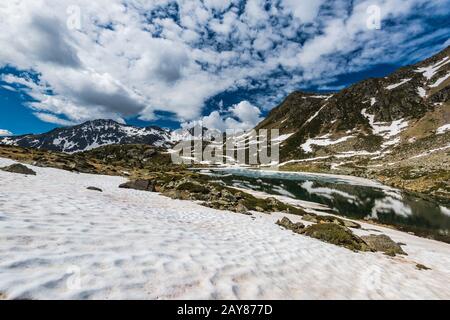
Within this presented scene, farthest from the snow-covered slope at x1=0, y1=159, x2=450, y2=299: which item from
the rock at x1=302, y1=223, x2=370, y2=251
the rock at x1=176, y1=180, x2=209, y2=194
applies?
the rock at x1=176, y1=180, x2=209, y2=194

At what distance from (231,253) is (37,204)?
29.3ft

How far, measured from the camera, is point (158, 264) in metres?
7.46

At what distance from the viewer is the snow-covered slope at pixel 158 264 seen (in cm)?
580

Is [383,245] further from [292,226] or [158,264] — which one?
[158,264]

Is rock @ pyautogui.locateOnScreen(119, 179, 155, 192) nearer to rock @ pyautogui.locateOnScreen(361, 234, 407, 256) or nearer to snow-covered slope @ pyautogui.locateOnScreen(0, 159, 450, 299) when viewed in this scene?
snow-covered slope @ pyautogui.locateOnScreen(0, 159, 450, 299)

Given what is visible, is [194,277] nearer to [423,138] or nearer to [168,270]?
[168,270]

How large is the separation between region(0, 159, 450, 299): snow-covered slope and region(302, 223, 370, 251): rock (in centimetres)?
307

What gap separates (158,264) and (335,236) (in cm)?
1448

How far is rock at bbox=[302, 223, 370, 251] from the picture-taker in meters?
17.4

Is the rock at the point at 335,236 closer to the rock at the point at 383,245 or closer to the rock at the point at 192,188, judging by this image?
the rock at the point at 383,245

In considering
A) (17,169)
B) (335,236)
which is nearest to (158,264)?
(335,236)
